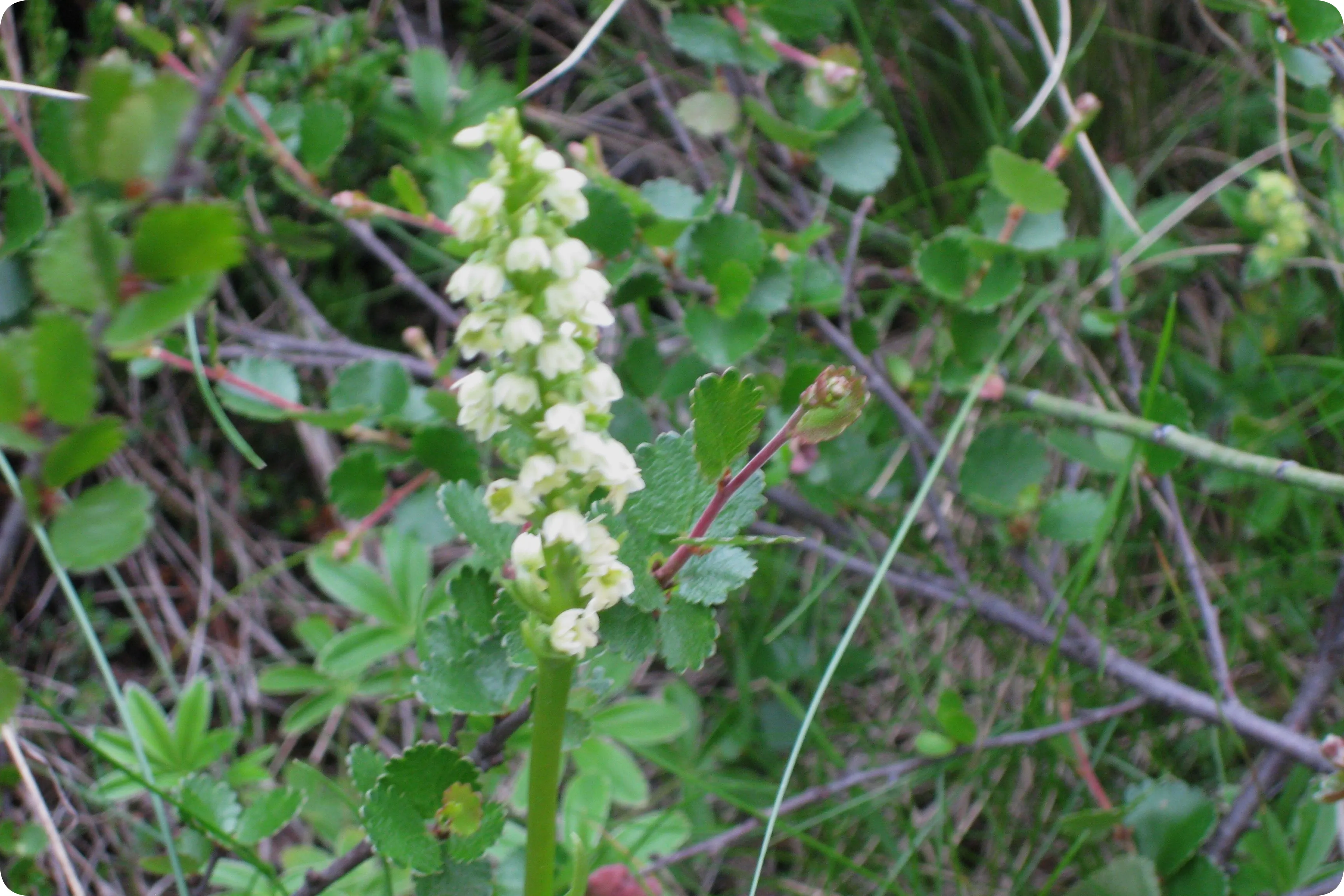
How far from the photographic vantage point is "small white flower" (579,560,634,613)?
686 millimetres

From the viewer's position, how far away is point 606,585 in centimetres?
70

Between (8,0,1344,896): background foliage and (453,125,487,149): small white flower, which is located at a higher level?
(453,125,487,149): small white flower

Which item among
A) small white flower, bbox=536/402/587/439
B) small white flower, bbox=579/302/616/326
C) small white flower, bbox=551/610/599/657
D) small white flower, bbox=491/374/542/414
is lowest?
small white flower, bbox=551/610/599/657

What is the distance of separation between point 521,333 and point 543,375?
1.4 inches

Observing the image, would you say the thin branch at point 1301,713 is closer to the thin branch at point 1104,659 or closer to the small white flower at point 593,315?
the thin branch at point 1104,659

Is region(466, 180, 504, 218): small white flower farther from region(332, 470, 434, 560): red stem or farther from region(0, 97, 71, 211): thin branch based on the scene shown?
region(332, 470, 434, 560): red stem

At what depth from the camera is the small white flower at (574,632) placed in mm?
663

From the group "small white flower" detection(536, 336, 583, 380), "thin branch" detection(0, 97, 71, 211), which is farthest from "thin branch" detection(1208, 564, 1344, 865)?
"thin branch" detection(0, 97, 71, 211)

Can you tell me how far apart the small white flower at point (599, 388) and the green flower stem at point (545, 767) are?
175 mm

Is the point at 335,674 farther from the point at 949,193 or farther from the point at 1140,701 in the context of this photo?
the point at 949,193

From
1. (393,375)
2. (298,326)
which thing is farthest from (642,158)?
(393,375)

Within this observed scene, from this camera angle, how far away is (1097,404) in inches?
69.0

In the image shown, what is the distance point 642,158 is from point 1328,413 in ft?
4.45

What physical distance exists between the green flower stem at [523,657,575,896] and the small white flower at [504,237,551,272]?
26 centimetres
